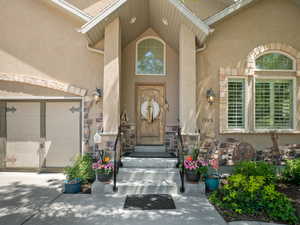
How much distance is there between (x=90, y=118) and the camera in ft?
17.7

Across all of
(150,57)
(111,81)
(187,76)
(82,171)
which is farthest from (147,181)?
(150,57)

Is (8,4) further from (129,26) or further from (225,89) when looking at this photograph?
(225,89)

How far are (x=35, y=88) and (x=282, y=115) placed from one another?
7.39 meters

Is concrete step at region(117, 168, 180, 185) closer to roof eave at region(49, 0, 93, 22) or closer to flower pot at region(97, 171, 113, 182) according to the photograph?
flower pot at region(97, 171, 113, 182)

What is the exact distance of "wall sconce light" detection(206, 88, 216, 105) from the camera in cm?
515

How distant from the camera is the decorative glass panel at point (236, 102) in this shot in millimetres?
5383

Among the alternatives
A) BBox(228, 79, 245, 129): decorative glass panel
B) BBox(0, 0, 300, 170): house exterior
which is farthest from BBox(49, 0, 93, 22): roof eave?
BBox(228, 79, 245, 129): decorative glass panel

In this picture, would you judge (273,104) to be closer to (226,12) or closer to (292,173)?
(292,173)

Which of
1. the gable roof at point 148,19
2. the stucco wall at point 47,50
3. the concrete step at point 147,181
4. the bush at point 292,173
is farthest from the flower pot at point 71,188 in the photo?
the bush at point 292,173

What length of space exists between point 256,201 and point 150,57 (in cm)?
473

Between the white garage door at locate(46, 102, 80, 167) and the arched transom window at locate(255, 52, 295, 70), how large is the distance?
561 cm

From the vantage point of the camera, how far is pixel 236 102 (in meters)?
5.40

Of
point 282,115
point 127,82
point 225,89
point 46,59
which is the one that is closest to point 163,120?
point 127,82

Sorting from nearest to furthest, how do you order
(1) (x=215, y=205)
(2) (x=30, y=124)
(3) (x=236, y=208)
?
(3) (x=236, y=208)
(1) (x=215, y=205)
(2) (x=30, y=124)
